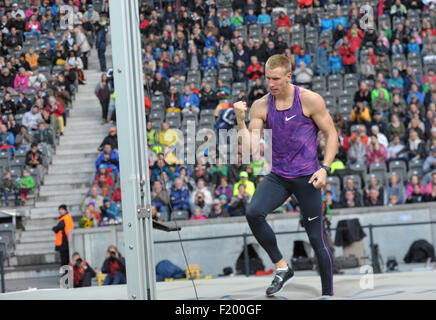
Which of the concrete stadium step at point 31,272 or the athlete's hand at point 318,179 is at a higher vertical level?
the athlete's hand at point 318,179

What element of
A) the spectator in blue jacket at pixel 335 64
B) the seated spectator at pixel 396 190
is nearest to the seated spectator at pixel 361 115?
the spectator in blue jacket at pixel 335 64

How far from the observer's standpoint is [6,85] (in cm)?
1806

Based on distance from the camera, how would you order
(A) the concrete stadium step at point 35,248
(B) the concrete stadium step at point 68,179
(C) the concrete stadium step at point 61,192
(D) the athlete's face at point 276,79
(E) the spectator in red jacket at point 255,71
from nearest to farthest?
(D) the athlete's face at point 276,79 → (A) the concrete stadium step at point 35,248 → (C) the concrete stadium step at point 61,192 → (B) the concrete stadium step at point 68,179 → (E) the spectator in red jacket at point 255,71

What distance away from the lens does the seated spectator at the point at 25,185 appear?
53.3 ft

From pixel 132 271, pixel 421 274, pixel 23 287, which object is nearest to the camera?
pixel 132 271

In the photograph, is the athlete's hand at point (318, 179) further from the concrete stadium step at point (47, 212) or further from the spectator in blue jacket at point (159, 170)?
the concrete stadium step at point (47, 212)

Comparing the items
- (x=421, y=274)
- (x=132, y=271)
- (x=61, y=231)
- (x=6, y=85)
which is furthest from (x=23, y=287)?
(x=132, y=271)

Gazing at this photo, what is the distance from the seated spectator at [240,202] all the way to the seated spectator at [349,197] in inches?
61.3

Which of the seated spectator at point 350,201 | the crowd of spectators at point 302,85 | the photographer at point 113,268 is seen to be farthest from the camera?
the crowd of spectators at point 302,85

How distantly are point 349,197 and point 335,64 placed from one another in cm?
443

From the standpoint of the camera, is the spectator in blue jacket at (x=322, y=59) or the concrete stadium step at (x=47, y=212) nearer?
the concrete stadium step at (x=47, y=212)

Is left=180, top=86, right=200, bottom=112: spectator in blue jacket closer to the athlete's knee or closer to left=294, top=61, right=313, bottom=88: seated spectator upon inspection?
left=294, top=61, right=313, bottom=88: seated spectator

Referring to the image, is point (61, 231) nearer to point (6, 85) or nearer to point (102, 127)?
point (102, 127)

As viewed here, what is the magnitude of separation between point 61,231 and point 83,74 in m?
4.52
